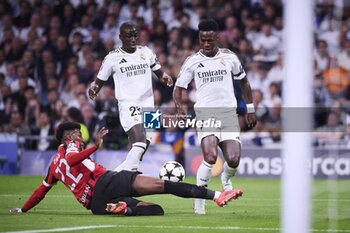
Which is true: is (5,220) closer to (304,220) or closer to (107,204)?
(107,204)

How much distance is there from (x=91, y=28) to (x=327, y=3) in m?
6.64

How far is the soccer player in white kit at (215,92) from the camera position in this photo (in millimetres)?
11961

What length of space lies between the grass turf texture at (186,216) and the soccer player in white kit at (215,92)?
Answer: 94 centimetres

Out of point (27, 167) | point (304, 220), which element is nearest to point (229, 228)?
point (304, 220)

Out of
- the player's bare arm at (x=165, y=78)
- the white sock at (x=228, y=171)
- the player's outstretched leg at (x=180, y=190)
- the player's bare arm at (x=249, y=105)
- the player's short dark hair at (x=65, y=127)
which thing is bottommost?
the player's outstretched leg at (x=180, y=190)

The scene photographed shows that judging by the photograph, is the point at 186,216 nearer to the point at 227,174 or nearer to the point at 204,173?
the point at 204,173

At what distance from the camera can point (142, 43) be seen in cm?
2200

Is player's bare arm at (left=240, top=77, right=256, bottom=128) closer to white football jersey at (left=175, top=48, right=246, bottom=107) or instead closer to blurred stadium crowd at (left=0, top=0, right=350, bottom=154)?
white football jersey at (left=175, top=48, right=246, bottom=107)

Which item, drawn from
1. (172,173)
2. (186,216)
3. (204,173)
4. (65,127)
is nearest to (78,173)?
(65,127)

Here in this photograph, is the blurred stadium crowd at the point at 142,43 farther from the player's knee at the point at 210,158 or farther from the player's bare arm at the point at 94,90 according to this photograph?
the player's knee at the point at 210,158

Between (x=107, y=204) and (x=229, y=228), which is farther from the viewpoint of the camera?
(x=107, y=204)

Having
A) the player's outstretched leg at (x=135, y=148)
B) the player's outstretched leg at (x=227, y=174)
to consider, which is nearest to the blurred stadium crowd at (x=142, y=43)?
the player's outstretched leg at (x=135, y=148)

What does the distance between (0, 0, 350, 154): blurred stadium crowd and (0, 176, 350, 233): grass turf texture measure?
547 cm

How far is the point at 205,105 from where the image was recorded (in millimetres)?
12148
